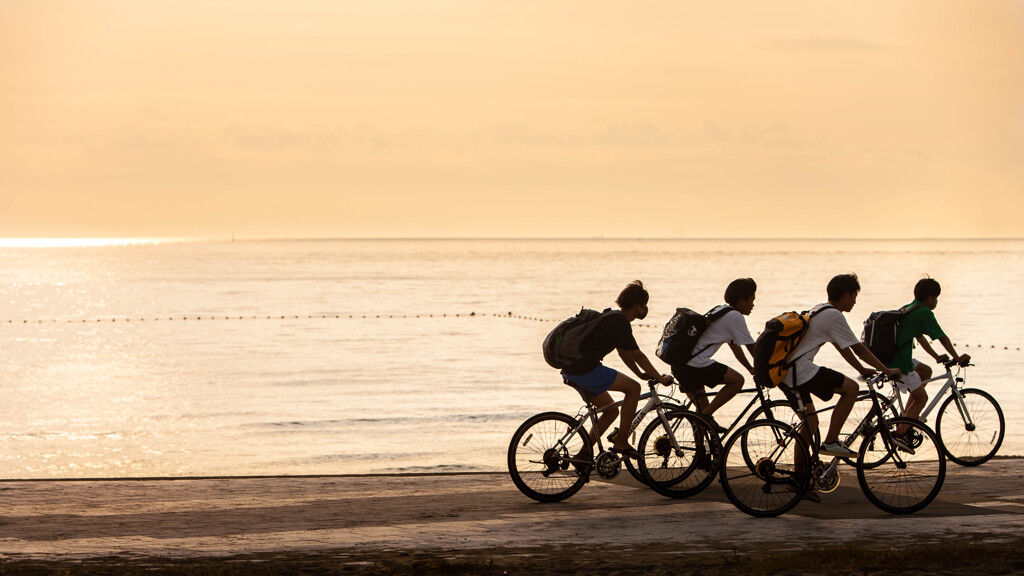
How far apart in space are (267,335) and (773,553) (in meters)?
39.7

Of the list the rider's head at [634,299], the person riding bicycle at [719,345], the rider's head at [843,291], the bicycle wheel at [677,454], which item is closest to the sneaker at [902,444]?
the rider's head at [843,291]

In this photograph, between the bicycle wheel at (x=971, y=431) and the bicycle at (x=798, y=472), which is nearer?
the bicycle at (x=798, y=472)

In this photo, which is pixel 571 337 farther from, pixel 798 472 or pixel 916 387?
pixel 916 387

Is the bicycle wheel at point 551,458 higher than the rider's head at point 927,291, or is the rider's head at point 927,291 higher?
the rider's head at point 927,291

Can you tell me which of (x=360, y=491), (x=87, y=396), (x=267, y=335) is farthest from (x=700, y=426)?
(x=267, y=335)

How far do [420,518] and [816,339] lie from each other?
3.31 metres

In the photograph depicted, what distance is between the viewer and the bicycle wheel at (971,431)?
1220 centimetres

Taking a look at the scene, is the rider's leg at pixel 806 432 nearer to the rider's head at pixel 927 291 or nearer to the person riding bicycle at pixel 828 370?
the person riding bicycle at pixel 828 370

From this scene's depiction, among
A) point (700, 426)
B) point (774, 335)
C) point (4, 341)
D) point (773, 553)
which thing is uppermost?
point (4, 341)

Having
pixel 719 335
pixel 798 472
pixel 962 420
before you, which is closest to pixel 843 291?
pixel 719 335

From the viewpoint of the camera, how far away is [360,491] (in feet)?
35.1

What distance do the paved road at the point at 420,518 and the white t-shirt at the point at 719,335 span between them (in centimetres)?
113

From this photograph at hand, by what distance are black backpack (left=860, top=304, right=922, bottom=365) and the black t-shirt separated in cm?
284

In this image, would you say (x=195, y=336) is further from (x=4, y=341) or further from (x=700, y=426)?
(x=700, y=426)
